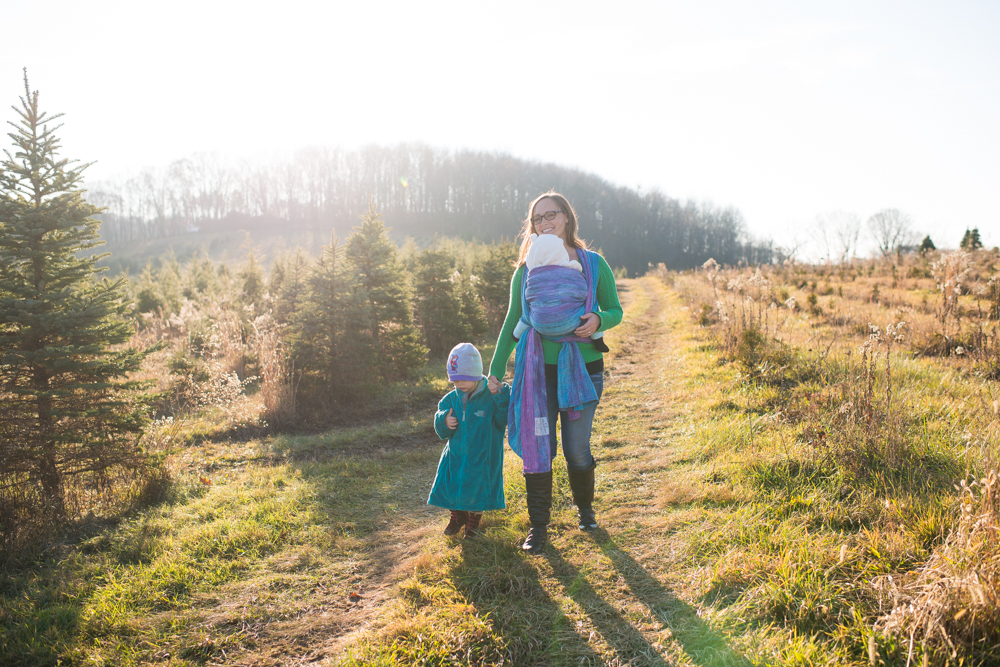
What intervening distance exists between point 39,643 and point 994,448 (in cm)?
562

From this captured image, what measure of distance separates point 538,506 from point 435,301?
8688 millimetres

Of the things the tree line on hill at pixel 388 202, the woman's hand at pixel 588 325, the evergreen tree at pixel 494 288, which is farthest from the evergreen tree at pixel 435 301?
the tree line on hill at pixel 388 202

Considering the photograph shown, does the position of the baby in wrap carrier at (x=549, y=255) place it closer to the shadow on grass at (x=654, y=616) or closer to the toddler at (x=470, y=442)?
the toddler at (x=470, y=442)

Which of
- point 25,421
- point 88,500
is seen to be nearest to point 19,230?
point 25,421

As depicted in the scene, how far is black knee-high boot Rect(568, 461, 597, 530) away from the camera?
11.0 feet

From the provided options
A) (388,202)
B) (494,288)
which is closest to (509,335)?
(494,288)

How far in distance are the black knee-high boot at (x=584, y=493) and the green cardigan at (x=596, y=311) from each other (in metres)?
0.79

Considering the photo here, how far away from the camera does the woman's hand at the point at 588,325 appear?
3.08 m

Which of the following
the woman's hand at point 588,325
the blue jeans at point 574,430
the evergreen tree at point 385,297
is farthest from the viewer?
the evergreen tree at point 385,297

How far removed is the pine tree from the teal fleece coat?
10.2 ft

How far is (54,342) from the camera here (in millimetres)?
4160

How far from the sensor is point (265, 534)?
3.76 m

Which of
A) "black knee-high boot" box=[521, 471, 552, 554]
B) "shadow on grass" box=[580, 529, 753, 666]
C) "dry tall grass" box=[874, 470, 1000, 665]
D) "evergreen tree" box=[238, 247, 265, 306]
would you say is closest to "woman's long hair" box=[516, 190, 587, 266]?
"black knee-high boot" box=[521, 471, 552, 554]

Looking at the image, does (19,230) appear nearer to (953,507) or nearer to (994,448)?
(953,507)
